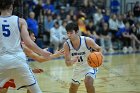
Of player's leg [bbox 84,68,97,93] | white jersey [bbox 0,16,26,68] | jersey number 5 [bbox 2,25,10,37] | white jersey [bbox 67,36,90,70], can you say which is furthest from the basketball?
jersey number 5 [bbox 2,25,10,37]

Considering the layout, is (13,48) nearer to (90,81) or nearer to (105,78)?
(90,81)

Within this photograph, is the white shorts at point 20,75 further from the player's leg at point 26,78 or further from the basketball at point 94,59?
the basketball at point 94,59

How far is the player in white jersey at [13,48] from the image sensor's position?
5.21 metres

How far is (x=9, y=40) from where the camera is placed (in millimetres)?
5250

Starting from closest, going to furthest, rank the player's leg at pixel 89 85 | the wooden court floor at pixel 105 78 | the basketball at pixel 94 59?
the basketball at pixel 94 59 < the player's leg at pixel 89 85 < the wooden court floor at pixel 105 78

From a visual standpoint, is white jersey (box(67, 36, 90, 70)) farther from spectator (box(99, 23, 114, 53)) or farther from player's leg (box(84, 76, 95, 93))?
spectator (box(99, 23, 114, 53))

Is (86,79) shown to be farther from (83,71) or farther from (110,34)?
(110,34)

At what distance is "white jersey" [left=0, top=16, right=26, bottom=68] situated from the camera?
17.1ft

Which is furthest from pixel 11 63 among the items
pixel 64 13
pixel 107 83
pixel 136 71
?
pixel 64 13

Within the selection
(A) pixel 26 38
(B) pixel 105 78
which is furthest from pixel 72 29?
(B) pixel 105 78

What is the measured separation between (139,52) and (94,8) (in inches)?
146

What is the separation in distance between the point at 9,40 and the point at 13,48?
5.0 inches

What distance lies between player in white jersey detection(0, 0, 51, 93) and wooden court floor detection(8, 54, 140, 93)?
3885mm

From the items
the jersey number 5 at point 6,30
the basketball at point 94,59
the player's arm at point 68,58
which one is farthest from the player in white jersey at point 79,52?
the jersey number 5 at point 6,30
